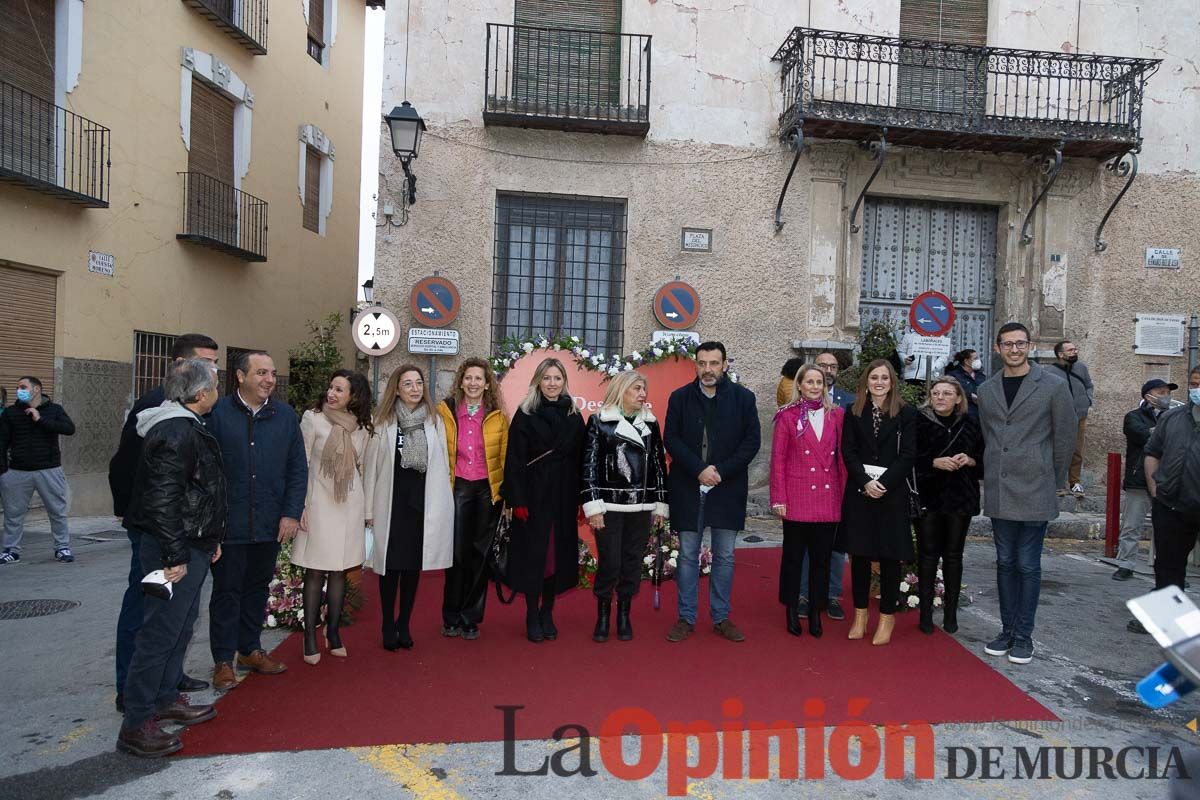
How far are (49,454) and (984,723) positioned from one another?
8.60 meters

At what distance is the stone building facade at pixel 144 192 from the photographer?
10672 mm

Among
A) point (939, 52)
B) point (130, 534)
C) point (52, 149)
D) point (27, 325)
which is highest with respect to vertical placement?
point (939, 52)

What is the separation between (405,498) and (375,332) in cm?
518

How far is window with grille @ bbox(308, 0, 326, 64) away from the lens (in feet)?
57.6

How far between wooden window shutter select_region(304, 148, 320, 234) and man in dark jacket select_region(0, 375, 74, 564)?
990 cm

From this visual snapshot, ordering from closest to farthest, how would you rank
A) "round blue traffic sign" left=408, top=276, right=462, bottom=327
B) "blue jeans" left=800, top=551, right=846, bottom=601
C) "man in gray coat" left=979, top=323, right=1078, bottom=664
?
"man in gray coat" left=979, top=323, right=1078, bottom=664
"blue jeans" left=800, top=551, right=846, bottom=601
"round blue traffic sign" left=408, top=276, right=462, bottom=327

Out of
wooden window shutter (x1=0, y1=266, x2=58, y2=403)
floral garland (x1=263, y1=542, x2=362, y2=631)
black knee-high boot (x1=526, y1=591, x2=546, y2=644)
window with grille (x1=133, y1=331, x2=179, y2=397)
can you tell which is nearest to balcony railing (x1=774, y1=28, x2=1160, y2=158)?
black knee-high boot (x1=526, y1=591, x2=546, y2=644)

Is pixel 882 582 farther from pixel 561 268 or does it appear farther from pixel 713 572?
pixel 561 268

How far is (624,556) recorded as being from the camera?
5.75m

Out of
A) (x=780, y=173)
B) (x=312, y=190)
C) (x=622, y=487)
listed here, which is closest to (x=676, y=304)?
(x=780, y=173)

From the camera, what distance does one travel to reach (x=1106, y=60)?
38.5 ft

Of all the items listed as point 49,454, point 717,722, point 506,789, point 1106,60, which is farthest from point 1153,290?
point 49,454

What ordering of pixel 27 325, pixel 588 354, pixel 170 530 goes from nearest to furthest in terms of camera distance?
pixel 170 530 → pixel 588 354 → pixel 27 325

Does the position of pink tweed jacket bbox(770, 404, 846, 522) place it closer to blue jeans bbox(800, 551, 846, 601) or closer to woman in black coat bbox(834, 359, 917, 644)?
woman in black coat bbox(834, 359, 917, 644)
